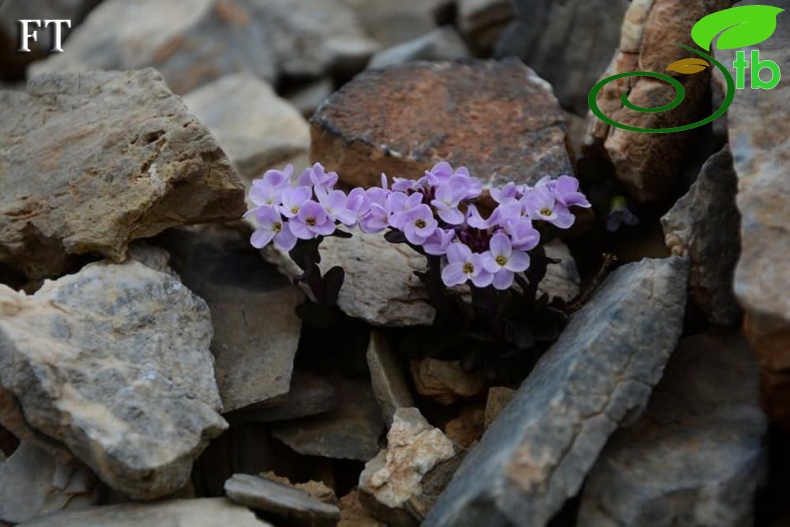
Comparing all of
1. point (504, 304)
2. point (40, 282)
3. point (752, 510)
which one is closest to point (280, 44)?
Result: point (40, 282)

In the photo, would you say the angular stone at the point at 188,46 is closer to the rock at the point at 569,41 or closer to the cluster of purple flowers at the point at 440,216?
the rock at the point at 569,41

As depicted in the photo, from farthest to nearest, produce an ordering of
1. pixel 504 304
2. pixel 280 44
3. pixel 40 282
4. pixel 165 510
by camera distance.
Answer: pixel 280 44 < pixel 40 282 < pixel 504 304 < pixel 165 510

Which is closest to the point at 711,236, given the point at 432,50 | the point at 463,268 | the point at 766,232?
the point at 766,232

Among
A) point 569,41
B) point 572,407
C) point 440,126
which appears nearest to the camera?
point 572,407

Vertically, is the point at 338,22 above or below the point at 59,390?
below

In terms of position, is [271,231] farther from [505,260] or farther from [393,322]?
[505,260]

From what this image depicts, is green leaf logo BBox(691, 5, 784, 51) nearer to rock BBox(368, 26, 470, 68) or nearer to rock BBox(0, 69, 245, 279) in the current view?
rock BBox(0, 69, 245, 279)

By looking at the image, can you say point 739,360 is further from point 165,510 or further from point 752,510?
point 165,510
